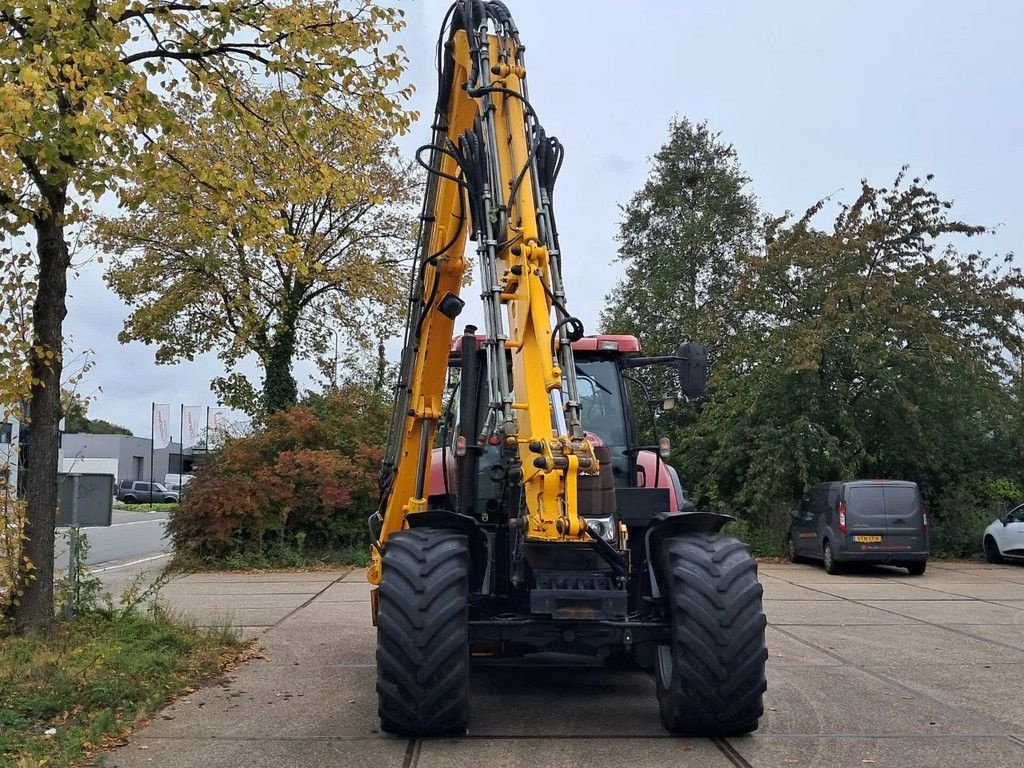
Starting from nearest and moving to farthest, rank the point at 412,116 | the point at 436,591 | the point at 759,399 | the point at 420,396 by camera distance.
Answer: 1. the point at 436,591
2. the point at 420,396
3. the point at 412,116
4. the point at 759,399

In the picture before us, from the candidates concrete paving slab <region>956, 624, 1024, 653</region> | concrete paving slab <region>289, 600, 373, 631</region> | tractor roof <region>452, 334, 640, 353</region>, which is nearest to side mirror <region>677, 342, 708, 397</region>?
tractor roof <region>452, 334, 640, 353</region>

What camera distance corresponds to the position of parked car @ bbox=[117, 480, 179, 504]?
64.2 metres

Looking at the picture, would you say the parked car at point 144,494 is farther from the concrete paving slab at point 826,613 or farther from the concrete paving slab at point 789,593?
the concrete paving slab at point 826,613

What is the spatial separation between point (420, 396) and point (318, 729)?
8.71ft

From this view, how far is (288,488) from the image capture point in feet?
64.5

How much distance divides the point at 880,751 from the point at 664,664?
4.27ft

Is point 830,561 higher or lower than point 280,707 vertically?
higher

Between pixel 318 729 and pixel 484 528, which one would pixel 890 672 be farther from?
pixel 318 729

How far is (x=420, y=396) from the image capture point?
316 inches

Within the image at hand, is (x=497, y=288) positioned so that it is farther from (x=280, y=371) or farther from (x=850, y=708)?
(x=280, y=371)

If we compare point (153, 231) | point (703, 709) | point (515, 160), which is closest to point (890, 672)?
Answer: point (703, 709)

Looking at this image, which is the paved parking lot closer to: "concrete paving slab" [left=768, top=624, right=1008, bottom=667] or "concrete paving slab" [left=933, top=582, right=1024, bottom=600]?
"concrete paving slab" [left=768, top=624, right=1008, bottom=667]

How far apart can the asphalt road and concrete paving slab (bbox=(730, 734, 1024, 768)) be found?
12.8 m

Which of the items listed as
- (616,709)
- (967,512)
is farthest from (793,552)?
(616,709)
